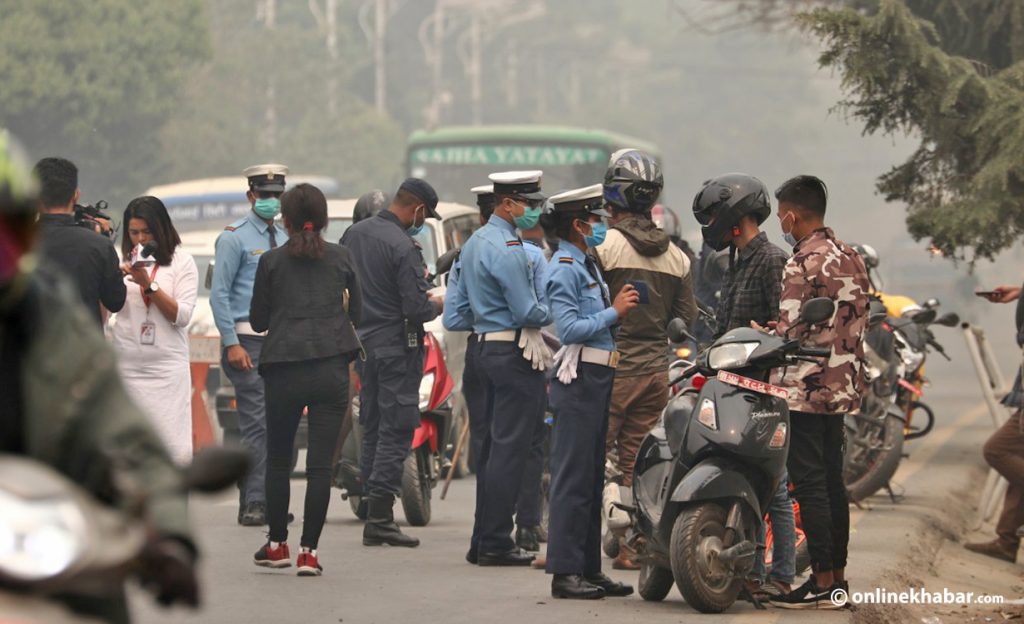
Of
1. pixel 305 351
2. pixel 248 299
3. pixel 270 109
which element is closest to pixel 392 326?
pixel 248 299

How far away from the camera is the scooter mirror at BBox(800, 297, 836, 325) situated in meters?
7.17

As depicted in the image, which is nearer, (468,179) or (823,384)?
(823,384)

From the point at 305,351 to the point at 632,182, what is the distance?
165 cm

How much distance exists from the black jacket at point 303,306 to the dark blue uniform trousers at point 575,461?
1.07m

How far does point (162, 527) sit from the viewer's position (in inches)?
111

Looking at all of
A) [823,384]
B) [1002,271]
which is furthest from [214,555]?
[1002,271]

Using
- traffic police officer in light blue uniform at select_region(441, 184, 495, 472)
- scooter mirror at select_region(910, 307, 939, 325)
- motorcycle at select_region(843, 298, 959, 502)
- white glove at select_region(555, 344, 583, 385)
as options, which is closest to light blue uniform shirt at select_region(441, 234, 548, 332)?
traffic police officer in light blue uniform at select_region(441, 184, 495, 472)

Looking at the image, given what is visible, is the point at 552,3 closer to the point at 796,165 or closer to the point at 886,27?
the point at 796,165

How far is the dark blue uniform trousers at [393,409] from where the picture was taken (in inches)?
385

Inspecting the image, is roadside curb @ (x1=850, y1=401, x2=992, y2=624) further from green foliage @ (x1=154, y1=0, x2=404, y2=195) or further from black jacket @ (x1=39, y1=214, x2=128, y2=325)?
green foliage @ (x1=154, y1=0, x2=404, y2=195)

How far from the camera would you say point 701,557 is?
285 inches

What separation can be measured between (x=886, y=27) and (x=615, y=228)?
18.9ft

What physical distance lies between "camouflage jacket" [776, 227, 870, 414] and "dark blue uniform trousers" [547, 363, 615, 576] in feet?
2.47

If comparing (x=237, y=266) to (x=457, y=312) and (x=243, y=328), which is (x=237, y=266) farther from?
(x=457, y=312)
